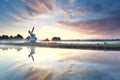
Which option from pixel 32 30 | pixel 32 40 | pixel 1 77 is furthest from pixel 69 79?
→ pixel 32 30

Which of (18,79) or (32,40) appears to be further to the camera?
(32,40)

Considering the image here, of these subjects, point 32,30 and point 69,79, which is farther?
point 32,30

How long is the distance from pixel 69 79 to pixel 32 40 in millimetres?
63446

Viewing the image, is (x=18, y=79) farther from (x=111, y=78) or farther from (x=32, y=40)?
(x=32, y=40)

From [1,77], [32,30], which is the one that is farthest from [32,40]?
[1,77]

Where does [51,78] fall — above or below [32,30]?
below

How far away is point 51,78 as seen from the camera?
49.9ft

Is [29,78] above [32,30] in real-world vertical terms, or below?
below

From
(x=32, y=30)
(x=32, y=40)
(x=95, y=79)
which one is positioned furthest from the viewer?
(x=32, y=30)

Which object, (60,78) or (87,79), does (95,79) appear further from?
(60,78)

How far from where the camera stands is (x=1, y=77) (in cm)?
1555

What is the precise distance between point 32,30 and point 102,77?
69.1 m

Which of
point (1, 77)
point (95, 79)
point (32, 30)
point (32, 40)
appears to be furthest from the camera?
point (32, 30)

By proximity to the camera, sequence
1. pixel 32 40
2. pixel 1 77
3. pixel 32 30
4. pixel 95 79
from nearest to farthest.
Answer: pixel 95 79 < pixel 1 77 < pixel 32 40 < pixel 32 30
